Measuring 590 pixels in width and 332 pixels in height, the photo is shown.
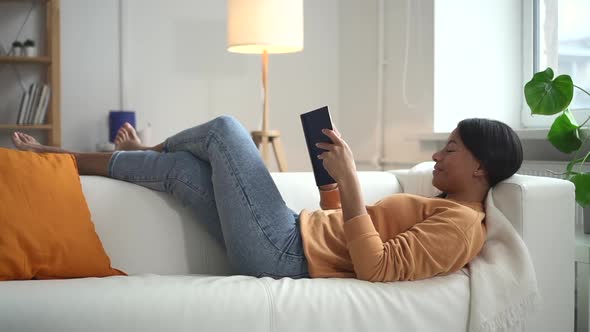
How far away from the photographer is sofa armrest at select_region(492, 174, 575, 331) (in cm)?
172

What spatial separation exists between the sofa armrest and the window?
1.15 metres

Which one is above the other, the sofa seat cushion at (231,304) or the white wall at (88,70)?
the white wall at (88,70)

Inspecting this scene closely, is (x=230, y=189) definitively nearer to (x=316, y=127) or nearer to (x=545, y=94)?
(x=316, y=127)

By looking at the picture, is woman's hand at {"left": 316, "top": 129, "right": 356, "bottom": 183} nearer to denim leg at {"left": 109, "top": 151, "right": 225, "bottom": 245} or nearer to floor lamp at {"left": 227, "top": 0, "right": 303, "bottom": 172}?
denim leg at {"left": 109, "top": 151, "right": 225, "bottom": 245}

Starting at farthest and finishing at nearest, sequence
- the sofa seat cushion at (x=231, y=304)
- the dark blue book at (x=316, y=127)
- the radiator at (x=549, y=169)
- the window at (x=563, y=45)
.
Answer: the window at (x=563, y=45), the radiator at (x=549, y=169), the dark blue book at (x=316, y=127), the sofa seat cushion at (x=231, y=304)

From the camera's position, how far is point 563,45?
296 centimetres

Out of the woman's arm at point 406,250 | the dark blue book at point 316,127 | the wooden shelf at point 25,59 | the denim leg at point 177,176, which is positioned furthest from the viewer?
the wooden shelf at point 25,59

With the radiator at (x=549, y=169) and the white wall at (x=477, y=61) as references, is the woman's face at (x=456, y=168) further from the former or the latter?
the white wall at (x=477, y=61)

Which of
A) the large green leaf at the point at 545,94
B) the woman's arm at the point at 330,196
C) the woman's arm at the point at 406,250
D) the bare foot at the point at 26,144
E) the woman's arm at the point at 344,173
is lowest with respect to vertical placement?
the woman's arm at the point at 406,250

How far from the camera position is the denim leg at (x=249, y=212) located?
172cm

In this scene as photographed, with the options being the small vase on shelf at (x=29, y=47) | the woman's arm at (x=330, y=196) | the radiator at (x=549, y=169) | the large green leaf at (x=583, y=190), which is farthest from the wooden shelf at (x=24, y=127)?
the large green leaf at (x=583, y=190)

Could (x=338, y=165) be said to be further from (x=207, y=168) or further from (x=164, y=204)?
(x=164, y=204)

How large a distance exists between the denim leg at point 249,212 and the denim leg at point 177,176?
0.23 feet

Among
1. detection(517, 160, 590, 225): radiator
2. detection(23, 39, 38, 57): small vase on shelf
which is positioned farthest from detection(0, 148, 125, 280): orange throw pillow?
detection(23, 39, 38, 57): small vase on shelf
